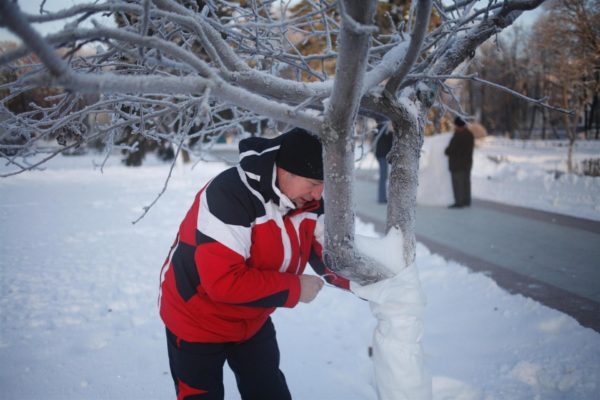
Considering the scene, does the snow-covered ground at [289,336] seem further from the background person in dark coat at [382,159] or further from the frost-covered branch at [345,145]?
the background person in dark coat at [382,159]

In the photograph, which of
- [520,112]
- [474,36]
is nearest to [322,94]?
[474,36]

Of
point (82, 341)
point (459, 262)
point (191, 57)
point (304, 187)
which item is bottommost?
point (82, 341)

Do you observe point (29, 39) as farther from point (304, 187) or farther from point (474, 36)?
point (474, 36)

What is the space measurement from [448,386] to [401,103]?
6.49 feet

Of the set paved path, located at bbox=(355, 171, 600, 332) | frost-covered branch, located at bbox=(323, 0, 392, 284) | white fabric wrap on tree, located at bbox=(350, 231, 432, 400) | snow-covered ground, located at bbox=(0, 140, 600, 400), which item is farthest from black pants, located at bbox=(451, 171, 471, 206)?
frost-covered branch, located at bbox=(323, 0, 392, 284)

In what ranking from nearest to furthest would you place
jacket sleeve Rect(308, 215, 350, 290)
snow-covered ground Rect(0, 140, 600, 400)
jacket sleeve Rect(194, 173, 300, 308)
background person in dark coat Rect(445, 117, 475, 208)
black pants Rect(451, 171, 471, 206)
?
jacket sleeve Rect(194, 173, 300, 308) < jacket sleeve Rect(308, 215, 350, 290) < snow-covered ground Rect(0, 140, 600, 400) < background person in dark coat Rect(445, 117, 475, 208) < black pants Rect(451, 171, 471, 206)

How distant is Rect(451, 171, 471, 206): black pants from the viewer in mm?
7852

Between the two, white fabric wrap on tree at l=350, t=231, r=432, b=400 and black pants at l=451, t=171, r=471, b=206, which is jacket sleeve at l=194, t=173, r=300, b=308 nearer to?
white fabric wrap on tree at l=350, t=231, r=432, b=400

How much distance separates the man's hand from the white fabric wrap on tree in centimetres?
21

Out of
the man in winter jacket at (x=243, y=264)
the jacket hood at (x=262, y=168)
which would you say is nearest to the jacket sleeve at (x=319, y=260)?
the man in winter jacket at (x=243, y=264)

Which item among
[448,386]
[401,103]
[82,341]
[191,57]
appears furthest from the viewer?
[82,341]

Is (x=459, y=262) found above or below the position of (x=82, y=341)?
above

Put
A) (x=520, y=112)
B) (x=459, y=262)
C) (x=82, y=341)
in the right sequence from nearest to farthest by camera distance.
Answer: (x=82, y=341)
(x=459, y=262)
(x=520, y=112)

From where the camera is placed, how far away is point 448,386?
2.43m
